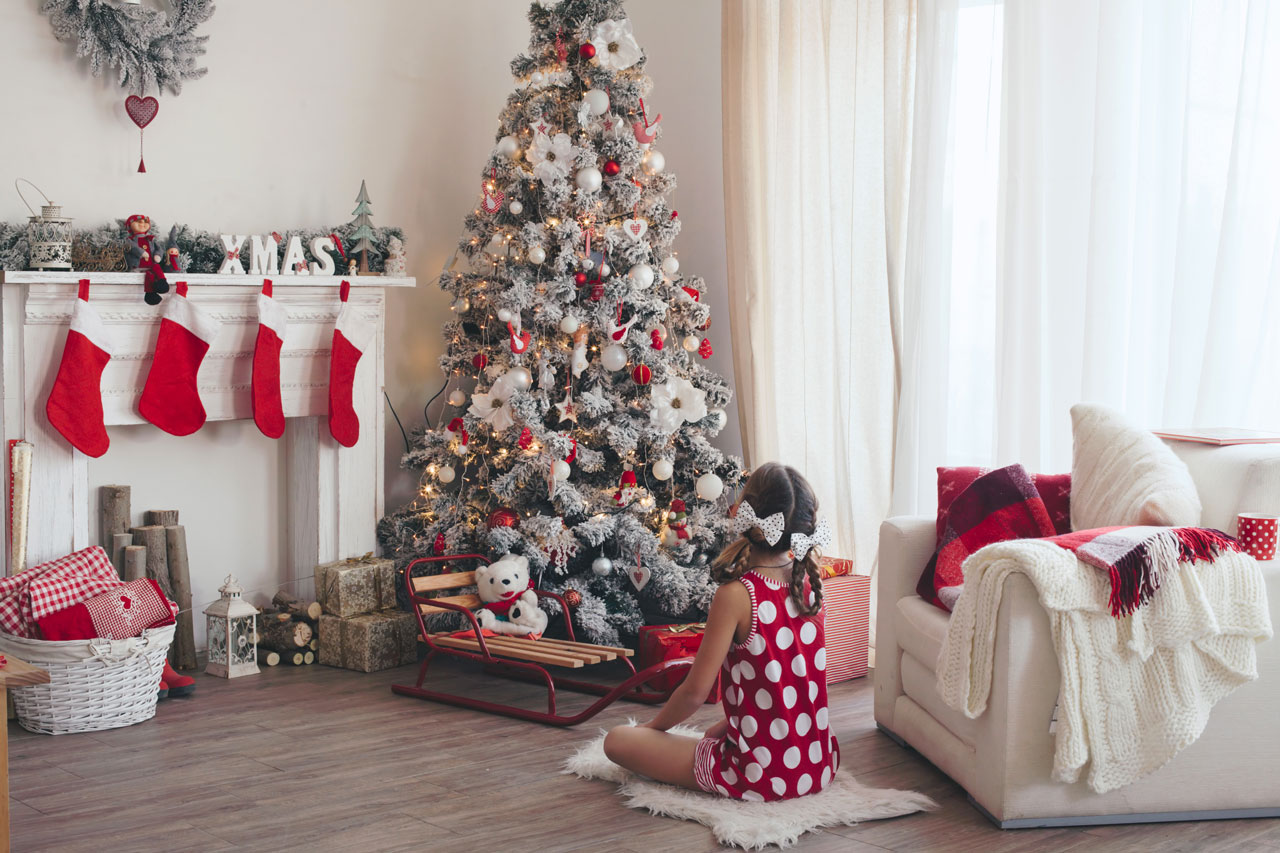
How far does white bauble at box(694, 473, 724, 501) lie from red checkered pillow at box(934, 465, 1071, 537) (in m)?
0.93

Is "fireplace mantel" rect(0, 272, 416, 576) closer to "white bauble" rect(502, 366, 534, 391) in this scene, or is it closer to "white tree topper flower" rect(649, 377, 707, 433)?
"white bauble" rect(502, 366, 534, 391)

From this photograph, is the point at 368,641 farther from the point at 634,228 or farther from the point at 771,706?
the point at 771,706

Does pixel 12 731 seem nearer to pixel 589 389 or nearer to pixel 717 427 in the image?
pixel 589 389

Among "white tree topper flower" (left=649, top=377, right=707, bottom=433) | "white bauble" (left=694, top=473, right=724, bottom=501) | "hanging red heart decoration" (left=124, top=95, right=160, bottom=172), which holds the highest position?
"hanging red heart decoration" (left=124, top=95, right=160, bottom=172)

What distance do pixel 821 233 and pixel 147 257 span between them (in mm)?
2442

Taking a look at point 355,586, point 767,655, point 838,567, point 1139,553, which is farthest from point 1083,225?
point 355,586

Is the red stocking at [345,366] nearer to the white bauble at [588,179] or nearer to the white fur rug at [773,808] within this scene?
the white bauble at [588,179]

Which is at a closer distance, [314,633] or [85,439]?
[85,439]

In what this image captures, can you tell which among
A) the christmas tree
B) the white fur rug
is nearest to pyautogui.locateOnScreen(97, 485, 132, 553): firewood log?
the christmas tree

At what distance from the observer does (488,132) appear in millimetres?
5004

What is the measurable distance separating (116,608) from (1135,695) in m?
2.82

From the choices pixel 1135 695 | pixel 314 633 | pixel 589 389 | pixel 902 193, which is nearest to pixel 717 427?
pixel 589 389

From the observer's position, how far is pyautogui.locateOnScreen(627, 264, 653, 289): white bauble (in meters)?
4.17

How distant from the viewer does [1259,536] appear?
279cm
